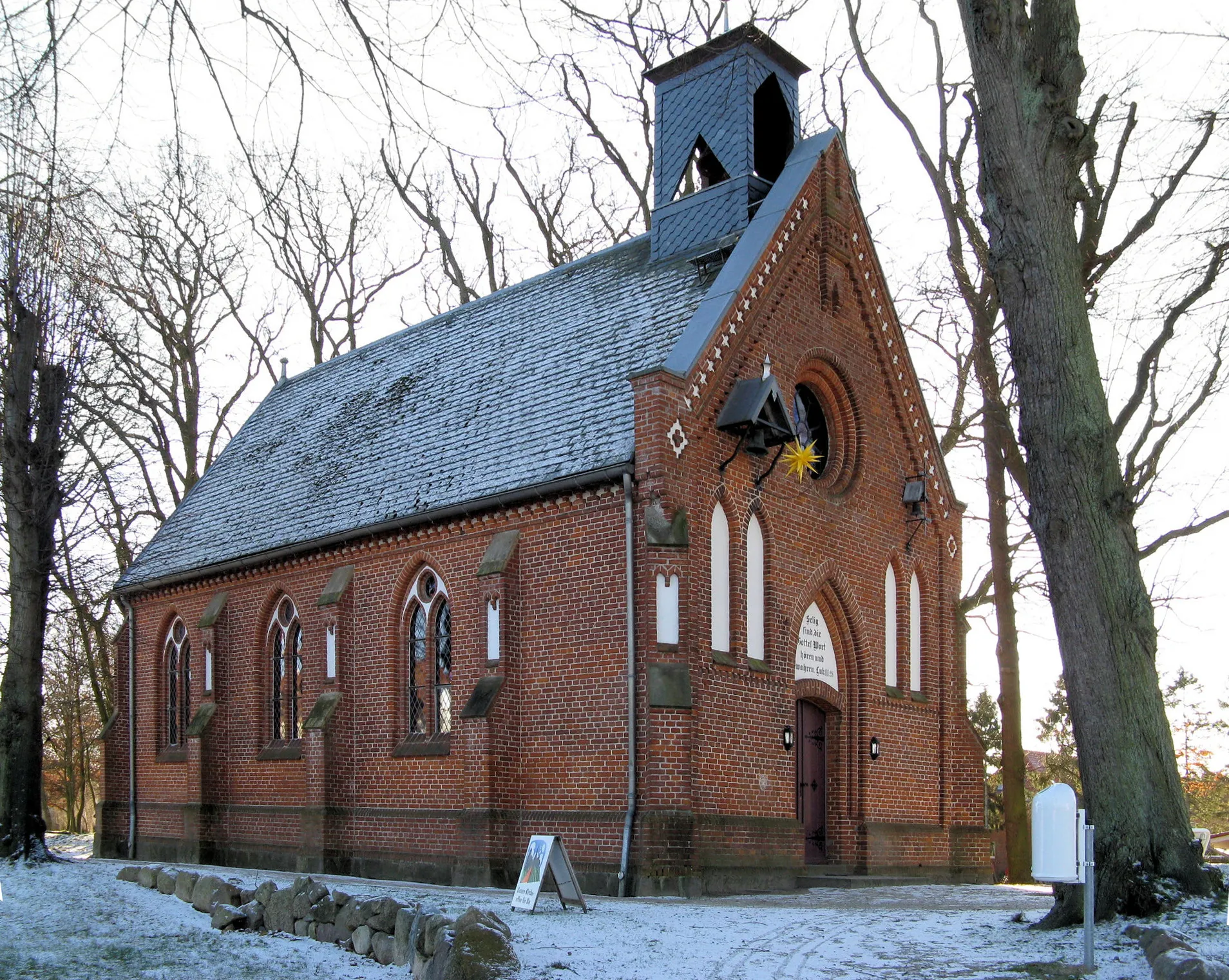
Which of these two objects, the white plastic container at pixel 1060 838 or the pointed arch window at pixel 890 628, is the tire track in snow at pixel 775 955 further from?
the pointed arch window at pixel 890 628

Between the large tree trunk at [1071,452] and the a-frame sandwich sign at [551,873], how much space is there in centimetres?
438

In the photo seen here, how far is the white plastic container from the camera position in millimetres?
9297

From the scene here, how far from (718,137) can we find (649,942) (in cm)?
1362

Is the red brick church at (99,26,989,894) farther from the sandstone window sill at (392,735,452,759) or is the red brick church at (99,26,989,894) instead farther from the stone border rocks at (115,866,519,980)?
the stone border rocks at (115,866,519,980)

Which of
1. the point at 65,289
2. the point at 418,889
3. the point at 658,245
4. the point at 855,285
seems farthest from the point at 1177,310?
the point at 65,289

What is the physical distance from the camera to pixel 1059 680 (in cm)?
4916

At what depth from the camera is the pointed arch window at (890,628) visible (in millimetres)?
20164

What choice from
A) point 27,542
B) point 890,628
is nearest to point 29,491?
point 27,542

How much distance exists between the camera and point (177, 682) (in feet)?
82.2

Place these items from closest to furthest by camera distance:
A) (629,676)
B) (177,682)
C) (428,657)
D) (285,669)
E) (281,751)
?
(629,676), (428,657), (281,751), (285,669), (177,682)

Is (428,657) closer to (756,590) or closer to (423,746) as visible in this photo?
(423,746)

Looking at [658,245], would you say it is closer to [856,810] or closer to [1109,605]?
[856,810]

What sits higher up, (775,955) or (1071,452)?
(1071,452)

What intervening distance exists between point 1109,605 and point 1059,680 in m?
40.5
